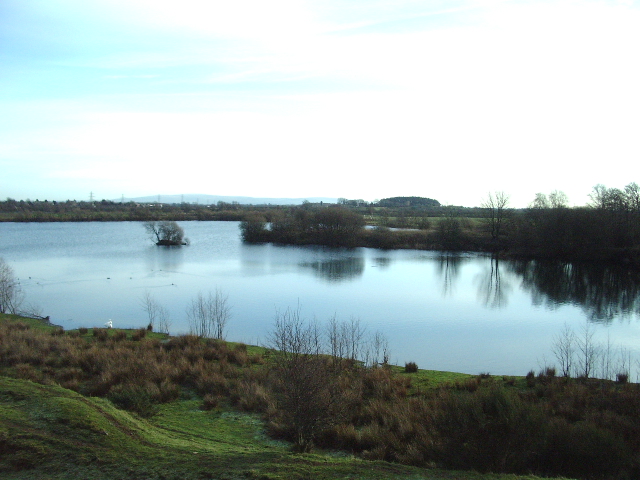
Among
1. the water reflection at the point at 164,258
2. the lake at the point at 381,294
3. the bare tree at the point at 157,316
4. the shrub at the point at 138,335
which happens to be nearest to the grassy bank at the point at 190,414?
the shrub at the point at 138,335

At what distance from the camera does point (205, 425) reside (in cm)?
821

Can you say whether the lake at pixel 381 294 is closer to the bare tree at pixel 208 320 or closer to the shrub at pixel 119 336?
the bare tree at pixel 208 320

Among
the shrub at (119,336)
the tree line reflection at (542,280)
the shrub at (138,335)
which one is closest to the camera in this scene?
the shrub at (119,336)

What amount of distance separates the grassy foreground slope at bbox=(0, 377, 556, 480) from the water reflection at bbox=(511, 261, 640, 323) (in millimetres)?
20245

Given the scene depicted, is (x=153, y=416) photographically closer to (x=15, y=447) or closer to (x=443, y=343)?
(x=15, y=447)

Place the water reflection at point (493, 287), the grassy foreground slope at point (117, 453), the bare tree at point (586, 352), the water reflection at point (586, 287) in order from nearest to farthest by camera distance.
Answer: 1. the grassy foreground slope at point (117, 453)
2. the bare tree at point (586, 352)
3. the water reflection at point (586, 287)
4. the water reflection at point (493, 287)

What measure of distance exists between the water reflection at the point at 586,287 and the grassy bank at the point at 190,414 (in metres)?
15.4

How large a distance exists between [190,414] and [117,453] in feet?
11.3

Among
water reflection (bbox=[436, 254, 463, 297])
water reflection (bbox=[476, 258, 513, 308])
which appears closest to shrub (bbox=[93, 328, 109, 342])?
water reflection (bbox=[436, 254, 463, 297])

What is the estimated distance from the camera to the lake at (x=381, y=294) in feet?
57.6

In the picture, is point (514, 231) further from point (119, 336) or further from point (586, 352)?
point (119, 336)

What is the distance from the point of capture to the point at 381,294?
1025 inches

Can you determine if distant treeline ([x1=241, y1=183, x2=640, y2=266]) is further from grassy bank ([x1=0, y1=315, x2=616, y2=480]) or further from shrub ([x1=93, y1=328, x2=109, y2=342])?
shrub ([x1=93, y1=328, x2=109, y2=342])

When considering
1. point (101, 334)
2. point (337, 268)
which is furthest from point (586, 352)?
point (337, 268)
